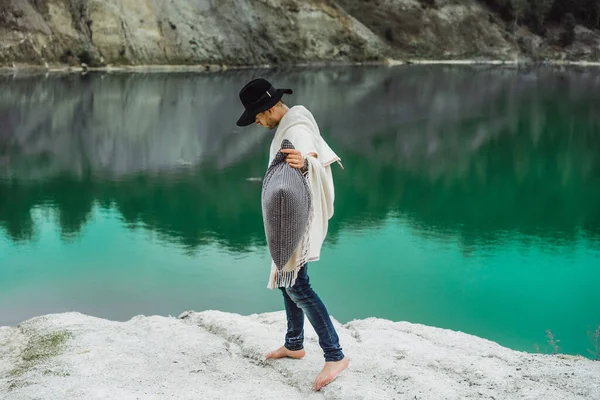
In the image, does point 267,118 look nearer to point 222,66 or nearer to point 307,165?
point 307,165

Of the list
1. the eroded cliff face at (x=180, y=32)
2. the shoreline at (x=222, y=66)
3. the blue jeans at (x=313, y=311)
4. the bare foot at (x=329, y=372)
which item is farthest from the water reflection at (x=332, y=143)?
the bare foot at (x=329, y=372)

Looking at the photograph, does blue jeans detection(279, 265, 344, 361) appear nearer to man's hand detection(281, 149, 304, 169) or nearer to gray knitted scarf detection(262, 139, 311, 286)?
gray knitted scarf detection(262, 139, 311, 286)

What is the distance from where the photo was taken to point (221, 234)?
689 inches

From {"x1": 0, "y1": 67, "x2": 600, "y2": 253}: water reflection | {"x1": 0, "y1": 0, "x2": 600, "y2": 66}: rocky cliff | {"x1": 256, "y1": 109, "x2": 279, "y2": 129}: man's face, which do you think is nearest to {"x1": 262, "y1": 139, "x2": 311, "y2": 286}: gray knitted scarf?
{"x1": 256, "y1": 109, "x2": 279, "y2": 129}: man's face

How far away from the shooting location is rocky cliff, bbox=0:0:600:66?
54.8 metres

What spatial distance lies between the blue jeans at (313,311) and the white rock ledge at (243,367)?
23 cm

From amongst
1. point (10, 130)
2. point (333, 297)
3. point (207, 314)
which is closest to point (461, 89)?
point (10, 130)

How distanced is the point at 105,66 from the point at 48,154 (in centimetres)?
3225

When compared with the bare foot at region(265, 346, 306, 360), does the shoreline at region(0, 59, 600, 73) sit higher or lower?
lower

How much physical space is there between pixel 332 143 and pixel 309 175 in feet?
82.4

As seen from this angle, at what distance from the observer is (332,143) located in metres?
30.3

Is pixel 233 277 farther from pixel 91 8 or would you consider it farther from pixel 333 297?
pixel 91 8

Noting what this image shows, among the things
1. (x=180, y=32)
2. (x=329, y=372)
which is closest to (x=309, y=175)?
(x=329, y=372)

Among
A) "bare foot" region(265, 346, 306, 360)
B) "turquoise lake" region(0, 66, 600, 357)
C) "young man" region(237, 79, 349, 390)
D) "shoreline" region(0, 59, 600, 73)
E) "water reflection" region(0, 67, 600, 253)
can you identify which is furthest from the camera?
"shoreline" region(0, 59, 600, 73)
